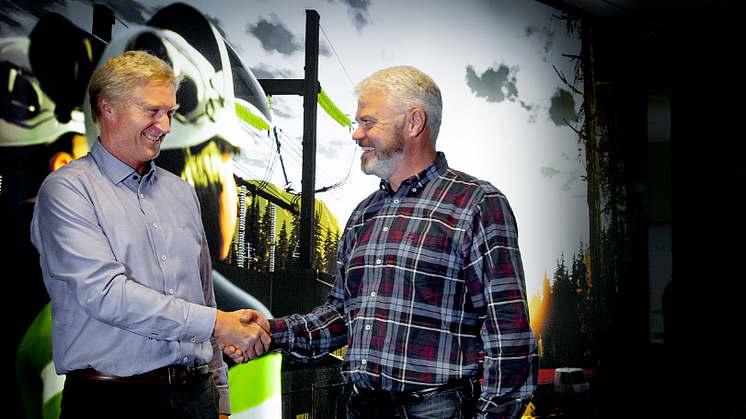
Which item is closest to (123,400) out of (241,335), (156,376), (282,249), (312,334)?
(156,376)

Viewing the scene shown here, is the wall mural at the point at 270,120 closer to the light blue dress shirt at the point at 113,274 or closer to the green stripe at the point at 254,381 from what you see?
the green stripe at the point at 254,381

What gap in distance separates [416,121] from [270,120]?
1138 millimetres

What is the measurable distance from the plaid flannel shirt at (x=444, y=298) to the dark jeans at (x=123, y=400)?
1.50ft

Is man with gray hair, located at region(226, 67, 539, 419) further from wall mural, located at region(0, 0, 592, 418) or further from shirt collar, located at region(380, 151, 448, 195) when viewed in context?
wall mural, located at region(0, 0, 592, 418)

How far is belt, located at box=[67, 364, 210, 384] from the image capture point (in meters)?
1.55

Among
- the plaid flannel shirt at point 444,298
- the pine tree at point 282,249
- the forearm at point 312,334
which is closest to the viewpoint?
the plaid flannel shirt at point 444,298

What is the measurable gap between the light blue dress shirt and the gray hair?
2.39ft

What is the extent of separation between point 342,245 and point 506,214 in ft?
1.87

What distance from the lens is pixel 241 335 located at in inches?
70.8

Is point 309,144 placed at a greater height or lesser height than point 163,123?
greater

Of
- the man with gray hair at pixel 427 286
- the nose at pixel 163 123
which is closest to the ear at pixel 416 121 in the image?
the man with gray hair at pixel 427 286

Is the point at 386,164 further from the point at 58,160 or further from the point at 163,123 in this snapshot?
the point at 58,160

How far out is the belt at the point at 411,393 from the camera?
156 cm

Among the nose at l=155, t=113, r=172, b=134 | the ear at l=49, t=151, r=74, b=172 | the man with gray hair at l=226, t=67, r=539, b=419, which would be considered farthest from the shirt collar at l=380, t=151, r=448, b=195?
the ear at l=49, t=151, r=74, b=172
